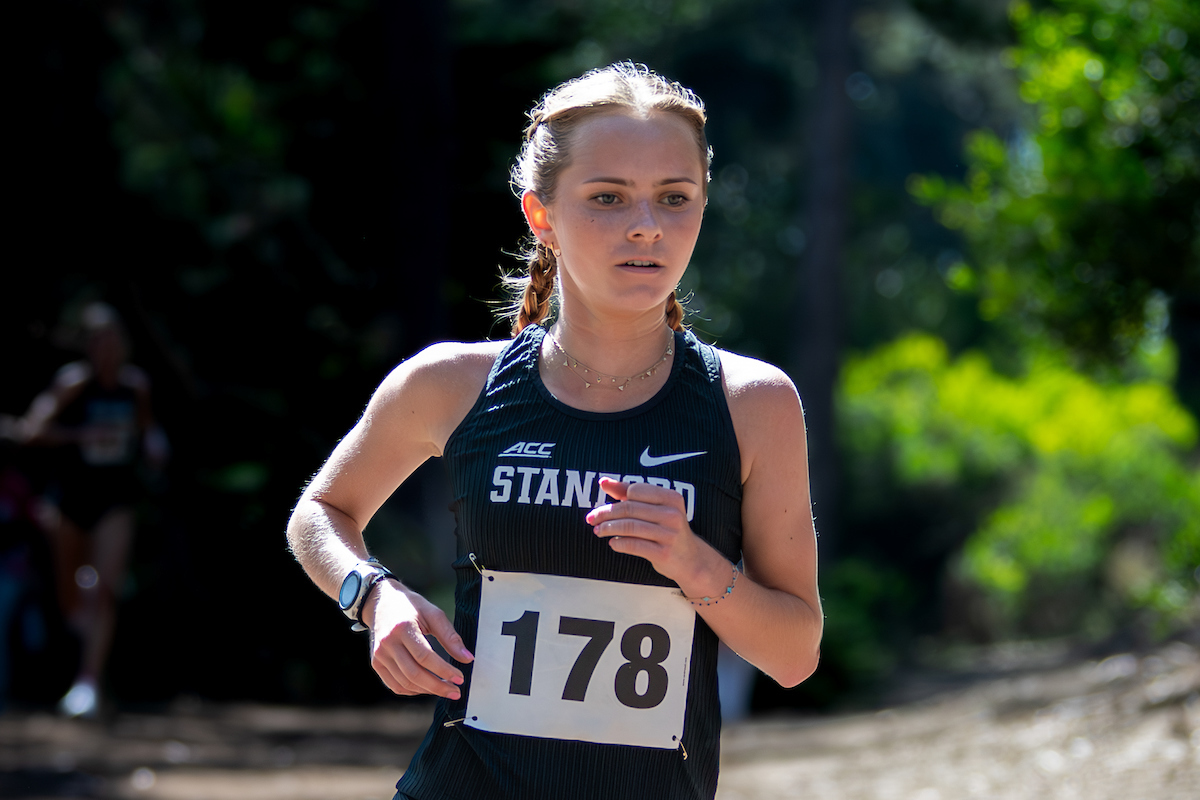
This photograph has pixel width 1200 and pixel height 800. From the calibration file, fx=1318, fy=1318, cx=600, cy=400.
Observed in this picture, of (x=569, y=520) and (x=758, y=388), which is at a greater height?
(x=758, y=388)

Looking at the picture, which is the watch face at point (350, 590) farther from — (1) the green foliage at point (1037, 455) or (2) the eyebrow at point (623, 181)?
(1) the green foliage at point (1037, 455)

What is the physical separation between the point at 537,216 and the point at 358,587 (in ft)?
2.32

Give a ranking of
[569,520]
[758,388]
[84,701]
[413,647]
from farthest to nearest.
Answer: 1. [84,701]
2. [758,388]
3. [569,520]
4. [413,647]

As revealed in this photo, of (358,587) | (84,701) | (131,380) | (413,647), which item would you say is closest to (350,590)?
(358,587)

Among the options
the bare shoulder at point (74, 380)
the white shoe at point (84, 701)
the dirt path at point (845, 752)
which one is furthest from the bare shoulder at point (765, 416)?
the bare shoulder at point (74, 380)

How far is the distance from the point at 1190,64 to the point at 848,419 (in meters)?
12.5

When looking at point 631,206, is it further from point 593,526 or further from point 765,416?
point 593,526

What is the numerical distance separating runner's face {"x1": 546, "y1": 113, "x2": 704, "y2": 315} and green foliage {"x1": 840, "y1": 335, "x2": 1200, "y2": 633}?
8481 millimetres

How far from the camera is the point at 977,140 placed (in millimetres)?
6895

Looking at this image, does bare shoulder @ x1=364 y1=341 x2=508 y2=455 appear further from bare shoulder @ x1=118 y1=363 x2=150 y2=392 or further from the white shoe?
bare shoulder @ x1=118 y1=363 x2=150 y2=392

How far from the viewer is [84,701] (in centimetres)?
753

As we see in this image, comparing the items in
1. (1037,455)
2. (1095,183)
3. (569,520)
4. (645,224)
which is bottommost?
(569,520)

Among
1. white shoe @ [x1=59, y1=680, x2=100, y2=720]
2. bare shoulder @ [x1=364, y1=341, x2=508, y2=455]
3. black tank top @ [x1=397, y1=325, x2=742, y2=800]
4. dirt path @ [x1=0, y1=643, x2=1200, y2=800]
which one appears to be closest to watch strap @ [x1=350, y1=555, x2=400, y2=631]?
black tank top @ [x1=397, y1=325, x2=742, y2=800]

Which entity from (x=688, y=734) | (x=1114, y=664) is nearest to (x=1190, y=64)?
(x=1114, y=664)
